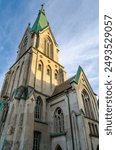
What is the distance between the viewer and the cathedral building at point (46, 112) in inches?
565

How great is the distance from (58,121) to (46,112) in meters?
2.54

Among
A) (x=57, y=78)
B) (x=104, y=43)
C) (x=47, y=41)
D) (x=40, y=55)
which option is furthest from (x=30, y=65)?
(x=104, y=43)

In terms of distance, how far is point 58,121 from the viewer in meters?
18.1

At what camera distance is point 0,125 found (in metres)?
19.2

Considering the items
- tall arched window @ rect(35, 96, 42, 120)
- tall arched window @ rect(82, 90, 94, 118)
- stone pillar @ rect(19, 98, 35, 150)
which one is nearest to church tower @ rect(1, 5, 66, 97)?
tall arched window @ rect(35, 96, 42, 120)

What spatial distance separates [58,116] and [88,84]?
710 cm

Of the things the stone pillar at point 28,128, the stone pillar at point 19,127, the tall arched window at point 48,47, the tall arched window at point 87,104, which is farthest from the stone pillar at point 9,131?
the tall arched window at point 48,47

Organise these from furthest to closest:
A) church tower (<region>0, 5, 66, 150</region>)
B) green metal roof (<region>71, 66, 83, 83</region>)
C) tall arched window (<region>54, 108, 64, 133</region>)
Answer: green metal roof (<region>71, 66, 83, 83</region>) → tall arched window (<region>54, 108, 64, 133</region>) → church tower (<region>0, 5, 66, 150</region>)

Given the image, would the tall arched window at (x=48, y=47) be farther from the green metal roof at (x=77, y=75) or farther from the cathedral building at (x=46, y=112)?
the green metal roof at (x=77, y=75)

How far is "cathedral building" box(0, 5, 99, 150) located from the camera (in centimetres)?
1434

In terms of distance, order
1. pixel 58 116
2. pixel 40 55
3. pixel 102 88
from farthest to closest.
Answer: pixel 40 55, pixel 58 116, pixel 102 88

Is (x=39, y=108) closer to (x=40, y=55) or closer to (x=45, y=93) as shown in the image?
(x=45, y=93)

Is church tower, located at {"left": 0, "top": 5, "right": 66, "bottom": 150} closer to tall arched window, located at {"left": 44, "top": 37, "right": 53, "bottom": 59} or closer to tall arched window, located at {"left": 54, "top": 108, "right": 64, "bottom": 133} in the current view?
tall arched window, located at {"left": 44, "top": 37, "right": 53, "bottom": 59}

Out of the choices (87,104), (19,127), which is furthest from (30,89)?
(87,104)
